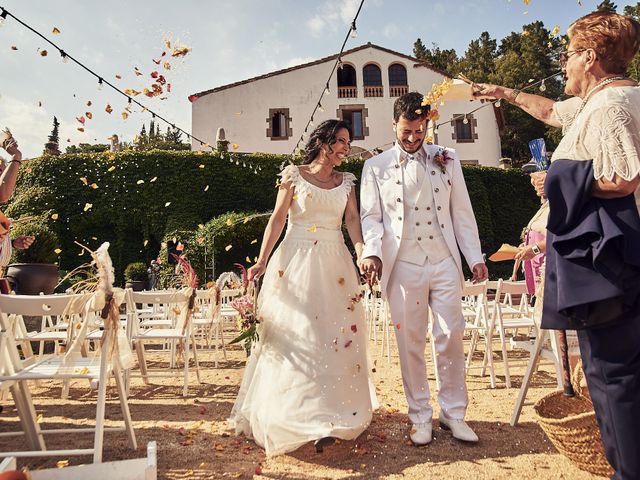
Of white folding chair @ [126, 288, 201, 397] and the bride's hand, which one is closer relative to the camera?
the bride's hand

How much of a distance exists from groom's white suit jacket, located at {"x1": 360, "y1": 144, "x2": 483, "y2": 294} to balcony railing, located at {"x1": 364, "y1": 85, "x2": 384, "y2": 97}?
19795mm

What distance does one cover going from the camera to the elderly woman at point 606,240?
1.53 meters

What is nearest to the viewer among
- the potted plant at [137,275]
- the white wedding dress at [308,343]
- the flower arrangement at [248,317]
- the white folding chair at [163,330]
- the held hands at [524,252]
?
the white wedding dress at [308,343]

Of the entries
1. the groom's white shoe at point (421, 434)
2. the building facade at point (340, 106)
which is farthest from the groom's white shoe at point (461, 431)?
the building facade at point (340, 106)

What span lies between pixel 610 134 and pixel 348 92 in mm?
21499

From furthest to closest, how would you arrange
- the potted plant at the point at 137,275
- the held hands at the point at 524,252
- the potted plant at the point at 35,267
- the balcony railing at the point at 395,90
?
the balcony railing at the point at 395,90, the potted plant at the point at 137,275, the potted plant at the point at 35,267, the held hands at the point at 524,252

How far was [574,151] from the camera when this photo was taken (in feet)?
5.69

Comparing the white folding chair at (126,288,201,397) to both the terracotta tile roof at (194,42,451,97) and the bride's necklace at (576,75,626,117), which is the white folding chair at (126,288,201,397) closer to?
the bride's necklace at (576,75,626,117)

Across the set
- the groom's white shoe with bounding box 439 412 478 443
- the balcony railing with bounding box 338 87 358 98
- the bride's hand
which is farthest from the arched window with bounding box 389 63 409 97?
the groom's white shoe with bounding box 439 412 478 443

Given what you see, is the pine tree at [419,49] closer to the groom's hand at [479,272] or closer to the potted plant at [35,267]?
the potted plant at [35,267]

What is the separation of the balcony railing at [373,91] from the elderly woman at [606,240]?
833 inches

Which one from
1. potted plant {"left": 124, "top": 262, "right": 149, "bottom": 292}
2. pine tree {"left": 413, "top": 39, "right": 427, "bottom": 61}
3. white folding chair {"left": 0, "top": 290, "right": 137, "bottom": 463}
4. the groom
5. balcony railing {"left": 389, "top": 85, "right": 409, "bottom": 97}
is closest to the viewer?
white folding chair {"left": 0, "top": 290, "right": 137, "bottom": 463}

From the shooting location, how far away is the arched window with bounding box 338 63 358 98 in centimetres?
2205

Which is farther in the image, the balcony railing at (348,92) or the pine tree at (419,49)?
the pine tree at (419,49)
